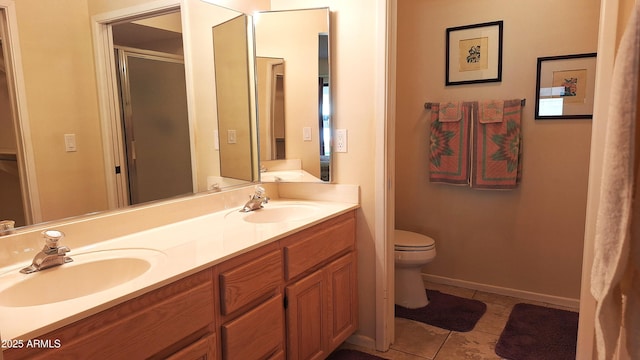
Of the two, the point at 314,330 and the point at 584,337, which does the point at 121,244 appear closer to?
the point at 314,330

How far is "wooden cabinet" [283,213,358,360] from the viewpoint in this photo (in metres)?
1.68

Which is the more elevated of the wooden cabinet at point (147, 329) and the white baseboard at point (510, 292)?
the wooden cabinet at point (147, 329)

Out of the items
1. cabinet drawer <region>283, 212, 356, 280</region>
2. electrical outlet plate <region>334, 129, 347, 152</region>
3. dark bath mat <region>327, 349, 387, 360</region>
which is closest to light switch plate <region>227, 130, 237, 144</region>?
electrical outlet plate <region>334, 129, 347, 152</region>

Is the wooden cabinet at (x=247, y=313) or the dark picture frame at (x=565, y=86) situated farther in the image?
the dark picture frame at (x=565, y=86)

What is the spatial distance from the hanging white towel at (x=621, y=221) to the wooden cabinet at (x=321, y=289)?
1.12m

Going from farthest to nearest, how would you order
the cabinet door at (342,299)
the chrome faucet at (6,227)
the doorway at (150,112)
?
the cabinet door at (342,299), the doorway at (150,112), the chrome faucet at (6,227)

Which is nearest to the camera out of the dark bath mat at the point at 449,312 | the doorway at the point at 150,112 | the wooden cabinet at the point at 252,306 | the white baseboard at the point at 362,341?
the wooden cabinet at the point at 252,306

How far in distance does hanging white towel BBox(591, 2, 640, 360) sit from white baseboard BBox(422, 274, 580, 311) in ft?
7.62

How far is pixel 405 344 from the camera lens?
227 centimetres

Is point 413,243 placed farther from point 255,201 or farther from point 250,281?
point 250,281

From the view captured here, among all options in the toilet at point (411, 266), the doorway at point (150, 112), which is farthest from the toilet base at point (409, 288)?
the doorway at point (150, 112)

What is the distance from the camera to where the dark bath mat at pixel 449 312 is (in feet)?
8.14

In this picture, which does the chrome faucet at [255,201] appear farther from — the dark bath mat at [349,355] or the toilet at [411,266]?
the toilet at [411,266]

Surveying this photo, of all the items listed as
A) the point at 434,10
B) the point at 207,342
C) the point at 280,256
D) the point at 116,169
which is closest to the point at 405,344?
the point at 280,256
